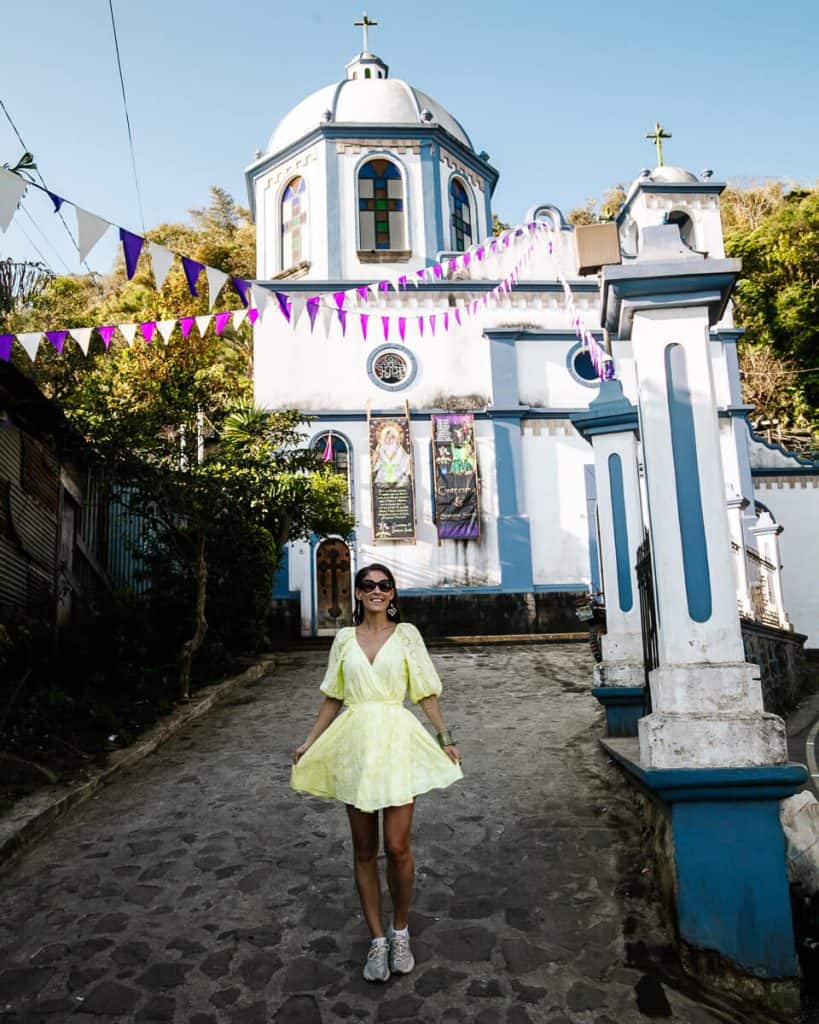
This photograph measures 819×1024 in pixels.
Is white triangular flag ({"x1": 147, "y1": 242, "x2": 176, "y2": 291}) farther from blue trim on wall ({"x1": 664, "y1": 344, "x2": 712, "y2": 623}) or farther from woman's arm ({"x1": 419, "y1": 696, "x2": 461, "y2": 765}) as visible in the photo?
woman's arm ({"x1": 419, "y1": 696, "x2": 461, "y2": 765})

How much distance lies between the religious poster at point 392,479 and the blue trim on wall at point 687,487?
43.1ft

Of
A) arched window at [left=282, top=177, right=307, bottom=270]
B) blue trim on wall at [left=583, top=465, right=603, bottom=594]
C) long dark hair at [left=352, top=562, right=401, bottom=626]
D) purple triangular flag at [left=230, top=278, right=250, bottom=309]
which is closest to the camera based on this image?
long dark hair at [left=352, top=562, right=401, bottom=626]


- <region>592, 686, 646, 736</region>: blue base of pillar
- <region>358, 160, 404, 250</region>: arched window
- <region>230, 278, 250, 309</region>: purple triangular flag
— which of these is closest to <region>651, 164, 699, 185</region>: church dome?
<region>358, 160, 404, 250</region>: arched window

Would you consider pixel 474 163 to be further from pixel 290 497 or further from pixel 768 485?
pixel 290 497

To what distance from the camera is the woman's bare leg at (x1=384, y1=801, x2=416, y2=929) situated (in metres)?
2.95

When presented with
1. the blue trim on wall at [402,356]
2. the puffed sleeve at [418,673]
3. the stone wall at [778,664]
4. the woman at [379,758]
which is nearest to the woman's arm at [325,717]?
→ the woman at [379,758]

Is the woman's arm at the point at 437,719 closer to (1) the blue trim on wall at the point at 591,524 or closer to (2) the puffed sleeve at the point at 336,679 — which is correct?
(2) the puffed sleeve at the point at 336,679

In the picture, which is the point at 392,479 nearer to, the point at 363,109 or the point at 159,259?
the point at 363,109

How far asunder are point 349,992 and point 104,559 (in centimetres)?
974

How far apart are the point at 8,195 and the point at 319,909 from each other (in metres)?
4.86

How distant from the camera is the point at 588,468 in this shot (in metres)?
17.3

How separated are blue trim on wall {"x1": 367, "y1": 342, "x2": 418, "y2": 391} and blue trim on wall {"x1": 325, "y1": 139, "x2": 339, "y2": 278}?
6.72ft

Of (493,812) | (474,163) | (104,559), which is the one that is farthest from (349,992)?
(474,163)

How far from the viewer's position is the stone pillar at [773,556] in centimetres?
1200
